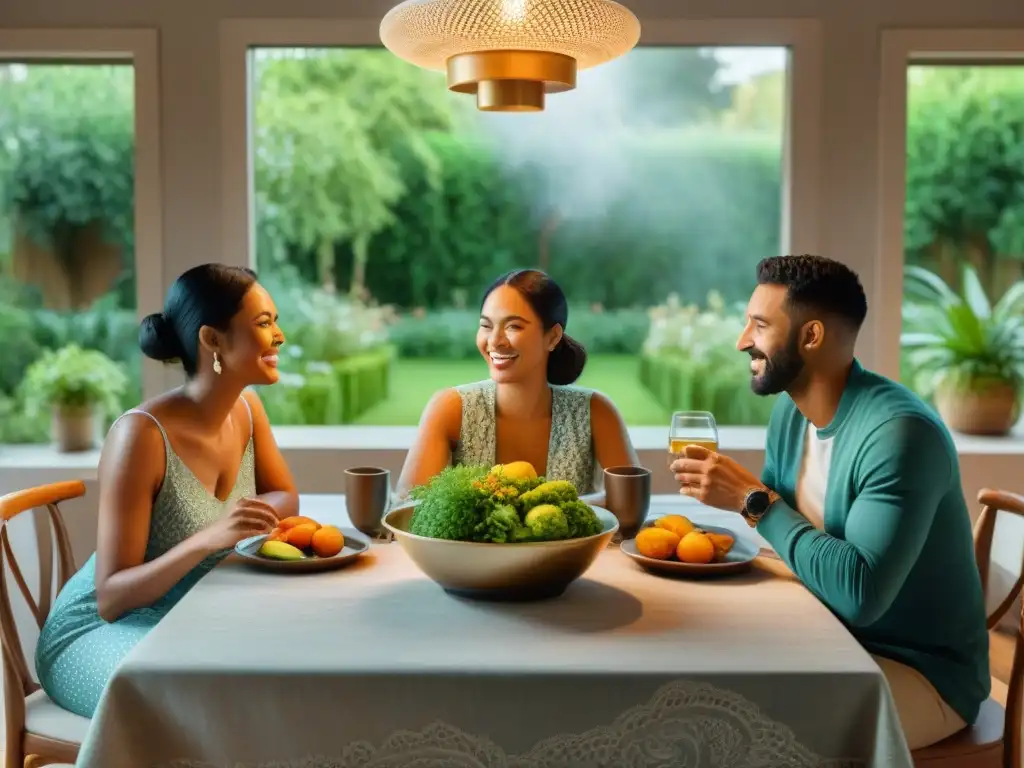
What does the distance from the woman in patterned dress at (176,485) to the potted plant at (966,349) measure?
2.36 meters

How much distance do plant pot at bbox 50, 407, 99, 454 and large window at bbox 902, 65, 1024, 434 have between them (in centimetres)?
276

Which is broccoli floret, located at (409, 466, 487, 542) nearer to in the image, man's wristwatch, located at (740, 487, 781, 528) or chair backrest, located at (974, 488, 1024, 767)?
man's wristwatch, located at (740, 487, 781, 528)

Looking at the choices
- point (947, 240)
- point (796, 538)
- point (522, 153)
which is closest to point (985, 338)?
point (947, 240)

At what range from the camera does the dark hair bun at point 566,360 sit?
2.49 m

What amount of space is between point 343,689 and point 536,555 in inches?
13.9

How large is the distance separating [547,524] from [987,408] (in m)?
2.55

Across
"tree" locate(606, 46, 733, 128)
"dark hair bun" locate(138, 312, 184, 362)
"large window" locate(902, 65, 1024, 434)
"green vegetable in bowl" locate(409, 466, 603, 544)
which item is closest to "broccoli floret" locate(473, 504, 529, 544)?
"green vegetable in bowl" locate(409, 466, 603, 544)

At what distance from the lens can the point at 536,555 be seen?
1.56 meters

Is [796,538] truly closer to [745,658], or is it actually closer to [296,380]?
[745,658]

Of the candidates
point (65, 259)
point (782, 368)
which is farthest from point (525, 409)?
point (65, 259)

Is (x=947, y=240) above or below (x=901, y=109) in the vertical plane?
below

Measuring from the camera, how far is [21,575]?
212 centimetres

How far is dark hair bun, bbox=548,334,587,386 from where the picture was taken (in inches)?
98.0

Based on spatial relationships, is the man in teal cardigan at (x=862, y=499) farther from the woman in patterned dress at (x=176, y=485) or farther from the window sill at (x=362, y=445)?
the window sill at (x=362, y=445)
